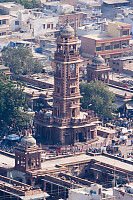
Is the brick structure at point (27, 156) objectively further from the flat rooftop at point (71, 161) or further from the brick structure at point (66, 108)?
the brick structure at point (66, 108)

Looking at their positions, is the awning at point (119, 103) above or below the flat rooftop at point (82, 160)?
above

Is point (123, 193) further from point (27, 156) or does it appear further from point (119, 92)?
point (119, 92)

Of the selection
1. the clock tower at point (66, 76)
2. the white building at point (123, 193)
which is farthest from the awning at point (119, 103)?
the white building at point (123, 193)

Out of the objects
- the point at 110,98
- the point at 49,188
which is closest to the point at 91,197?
the point at 49,188

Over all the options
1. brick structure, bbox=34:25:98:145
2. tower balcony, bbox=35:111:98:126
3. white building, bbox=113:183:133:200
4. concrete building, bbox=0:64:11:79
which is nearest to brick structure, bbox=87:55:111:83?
concrete building, bbox=0:64:11:79

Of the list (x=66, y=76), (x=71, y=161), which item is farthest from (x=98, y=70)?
(x=71, y=161)

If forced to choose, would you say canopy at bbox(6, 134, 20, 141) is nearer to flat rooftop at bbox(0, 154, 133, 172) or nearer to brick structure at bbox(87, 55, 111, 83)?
flat rooftop at bbox(0, 154, 133, 172)
